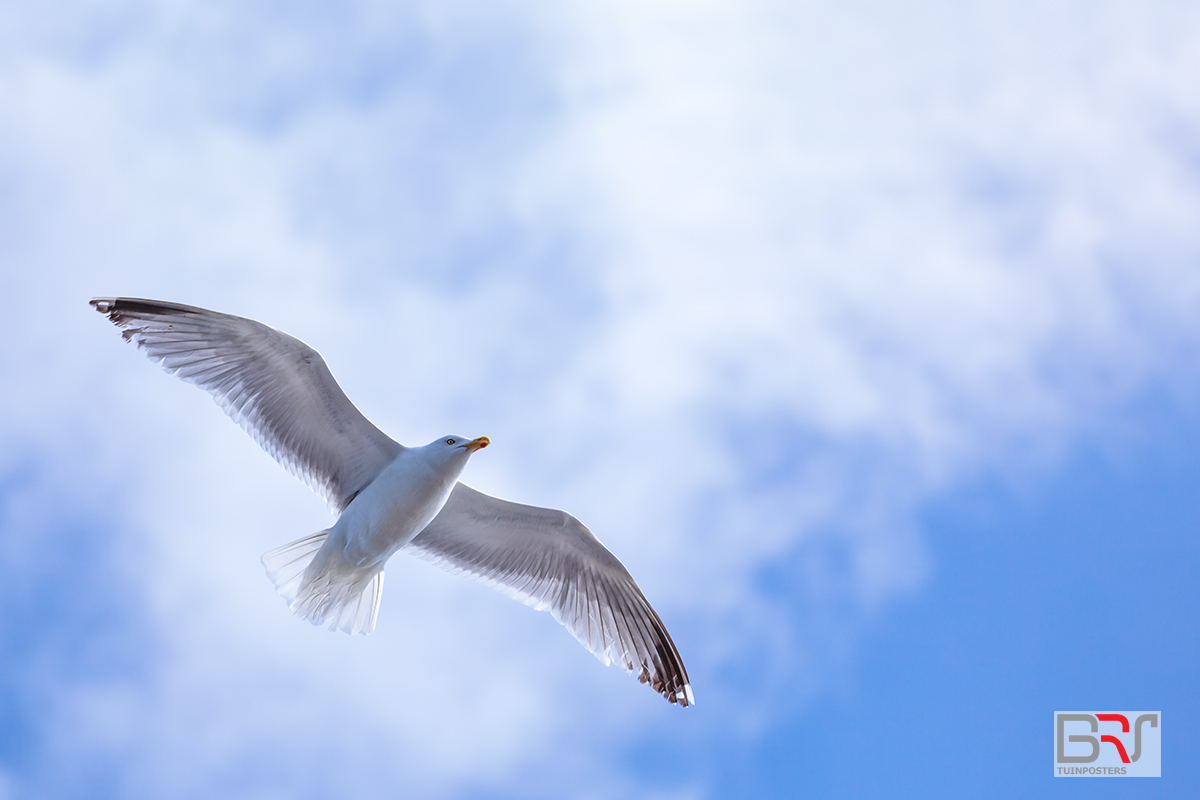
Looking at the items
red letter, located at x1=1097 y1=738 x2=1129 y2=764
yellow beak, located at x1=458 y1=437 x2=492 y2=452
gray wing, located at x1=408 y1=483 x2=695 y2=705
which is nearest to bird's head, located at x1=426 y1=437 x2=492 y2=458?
yellow beak, located at x1=458 y1=437 x2=492 y2=452

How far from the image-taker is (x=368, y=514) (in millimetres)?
6766

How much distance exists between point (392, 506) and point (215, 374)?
1126mm

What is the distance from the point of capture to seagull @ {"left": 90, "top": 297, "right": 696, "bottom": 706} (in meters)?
6.77

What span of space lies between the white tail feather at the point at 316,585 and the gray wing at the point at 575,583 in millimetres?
577

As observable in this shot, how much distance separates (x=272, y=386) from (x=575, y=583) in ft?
6.49

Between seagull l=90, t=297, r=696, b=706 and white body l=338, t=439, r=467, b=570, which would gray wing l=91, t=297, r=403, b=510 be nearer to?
seagull l=90, t=297, r=696, b=706

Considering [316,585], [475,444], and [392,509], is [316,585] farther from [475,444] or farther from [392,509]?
[475,444]

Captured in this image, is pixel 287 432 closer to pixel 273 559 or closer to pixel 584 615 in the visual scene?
pixel 273 559

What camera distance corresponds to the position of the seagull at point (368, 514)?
6770 millimetres

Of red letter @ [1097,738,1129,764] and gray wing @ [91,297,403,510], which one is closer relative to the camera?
gray wing @ [91,297,403,510]

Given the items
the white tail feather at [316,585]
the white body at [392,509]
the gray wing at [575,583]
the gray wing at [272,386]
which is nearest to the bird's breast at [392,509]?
the white body at [392,509]

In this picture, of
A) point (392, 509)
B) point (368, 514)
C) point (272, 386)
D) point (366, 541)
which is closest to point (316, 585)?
point (366, 541)

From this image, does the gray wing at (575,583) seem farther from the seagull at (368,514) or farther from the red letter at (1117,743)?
the red letter at (1117,743)

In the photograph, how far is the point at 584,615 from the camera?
24.7 ft
